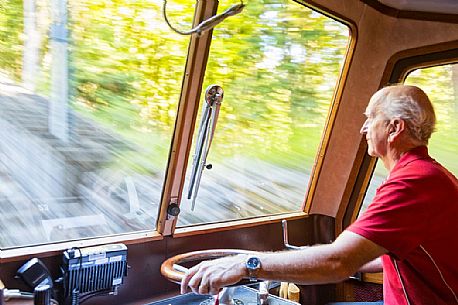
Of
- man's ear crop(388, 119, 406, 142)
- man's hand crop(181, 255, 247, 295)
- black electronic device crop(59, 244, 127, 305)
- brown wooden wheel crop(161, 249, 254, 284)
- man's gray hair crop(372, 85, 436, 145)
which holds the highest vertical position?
man's gray hair crop(372, 85, 436, 145)

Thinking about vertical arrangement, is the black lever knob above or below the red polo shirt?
below

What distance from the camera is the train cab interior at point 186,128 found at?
76.1 inches

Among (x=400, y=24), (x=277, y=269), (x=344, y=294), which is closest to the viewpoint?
(x=277, y=269)

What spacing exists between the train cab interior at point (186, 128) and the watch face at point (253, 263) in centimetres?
45

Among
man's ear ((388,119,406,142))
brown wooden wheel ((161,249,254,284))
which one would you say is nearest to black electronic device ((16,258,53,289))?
brown wooden wheel ((161,249,254,284))

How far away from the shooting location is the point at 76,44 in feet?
6.49

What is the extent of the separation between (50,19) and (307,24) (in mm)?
1560

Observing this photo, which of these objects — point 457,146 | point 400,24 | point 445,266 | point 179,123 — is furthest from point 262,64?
point 445,266

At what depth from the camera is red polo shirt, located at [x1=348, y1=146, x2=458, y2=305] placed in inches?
55.3

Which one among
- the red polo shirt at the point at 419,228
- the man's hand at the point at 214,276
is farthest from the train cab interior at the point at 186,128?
the red polo shirt at the point at 419,228

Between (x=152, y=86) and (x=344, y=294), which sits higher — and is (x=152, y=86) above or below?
above

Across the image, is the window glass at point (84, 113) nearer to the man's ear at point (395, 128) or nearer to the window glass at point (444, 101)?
the man's ear at point (395, 128)

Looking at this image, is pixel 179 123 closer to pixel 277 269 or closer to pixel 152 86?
pixel 152 86

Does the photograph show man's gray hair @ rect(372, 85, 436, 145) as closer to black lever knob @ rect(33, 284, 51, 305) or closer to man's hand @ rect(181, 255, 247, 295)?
man's hand @ rect(181, 255, 247, 295)
